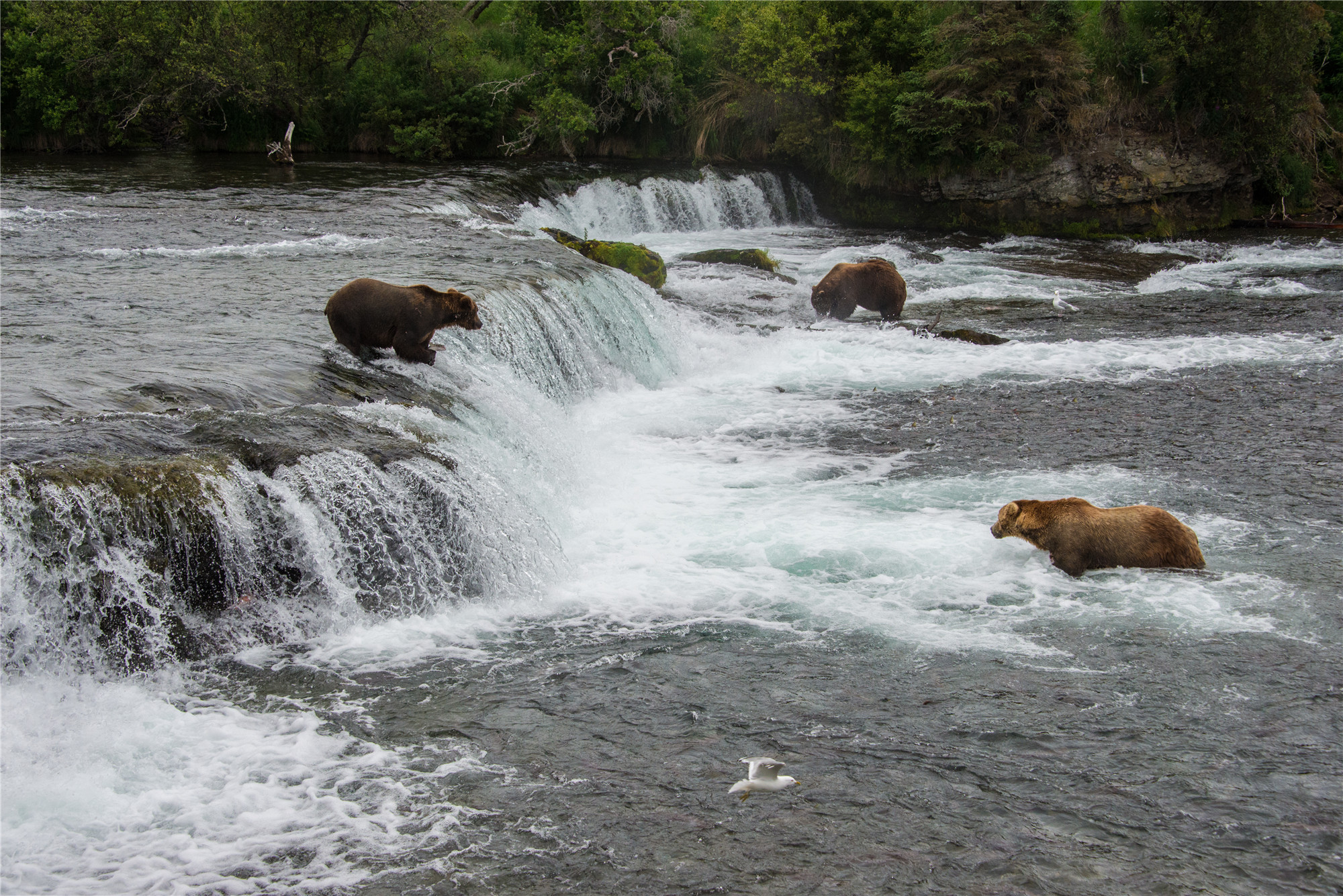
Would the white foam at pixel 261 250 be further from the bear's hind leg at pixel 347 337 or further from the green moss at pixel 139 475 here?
the green moss at pixel 139 475

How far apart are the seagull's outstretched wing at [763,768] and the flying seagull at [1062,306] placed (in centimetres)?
1215

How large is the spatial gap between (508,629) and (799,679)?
1747 mm

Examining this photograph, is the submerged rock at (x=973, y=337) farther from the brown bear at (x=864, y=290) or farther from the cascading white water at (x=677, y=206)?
the cascading white water at (x=677, y=206)

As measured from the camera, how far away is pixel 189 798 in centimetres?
400

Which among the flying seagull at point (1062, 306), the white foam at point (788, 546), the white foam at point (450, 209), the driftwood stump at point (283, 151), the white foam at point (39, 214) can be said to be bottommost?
the white foam at point (788, 546)

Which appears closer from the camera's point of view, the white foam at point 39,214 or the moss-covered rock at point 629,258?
the white foam at point 39,214

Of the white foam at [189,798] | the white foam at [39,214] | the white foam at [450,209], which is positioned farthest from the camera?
the white foam at [450,209]

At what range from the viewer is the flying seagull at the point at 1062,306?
1459 centimetres

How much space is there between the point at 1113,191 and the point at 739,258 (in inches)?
400

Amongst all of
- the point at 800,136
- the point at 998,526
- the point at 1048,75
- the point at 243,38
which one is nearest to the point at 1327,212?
the point at 1048,75

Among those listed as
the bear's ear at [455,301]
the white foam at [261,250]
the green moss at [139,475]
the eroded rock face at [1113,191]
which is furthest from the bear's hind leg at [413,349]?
the eroded rock face at [1113,191]

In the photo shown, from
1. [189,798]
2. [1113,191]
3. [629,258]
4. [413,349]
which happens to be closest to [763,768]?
[189,798]

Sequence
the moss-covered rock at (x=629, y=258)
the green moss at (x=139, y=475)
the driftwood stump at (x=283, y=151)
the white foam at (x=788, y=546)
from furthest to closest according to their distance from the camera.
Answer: the driftwood stump at (x=283, y=151) → the moss-covered rock at (x=629, y=258) → the white foam at (x=788, y=546) → the green moss at (x=139, y=475)

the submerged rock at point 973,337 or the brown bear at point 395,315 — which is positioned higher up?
the brown bear at point 395,315
